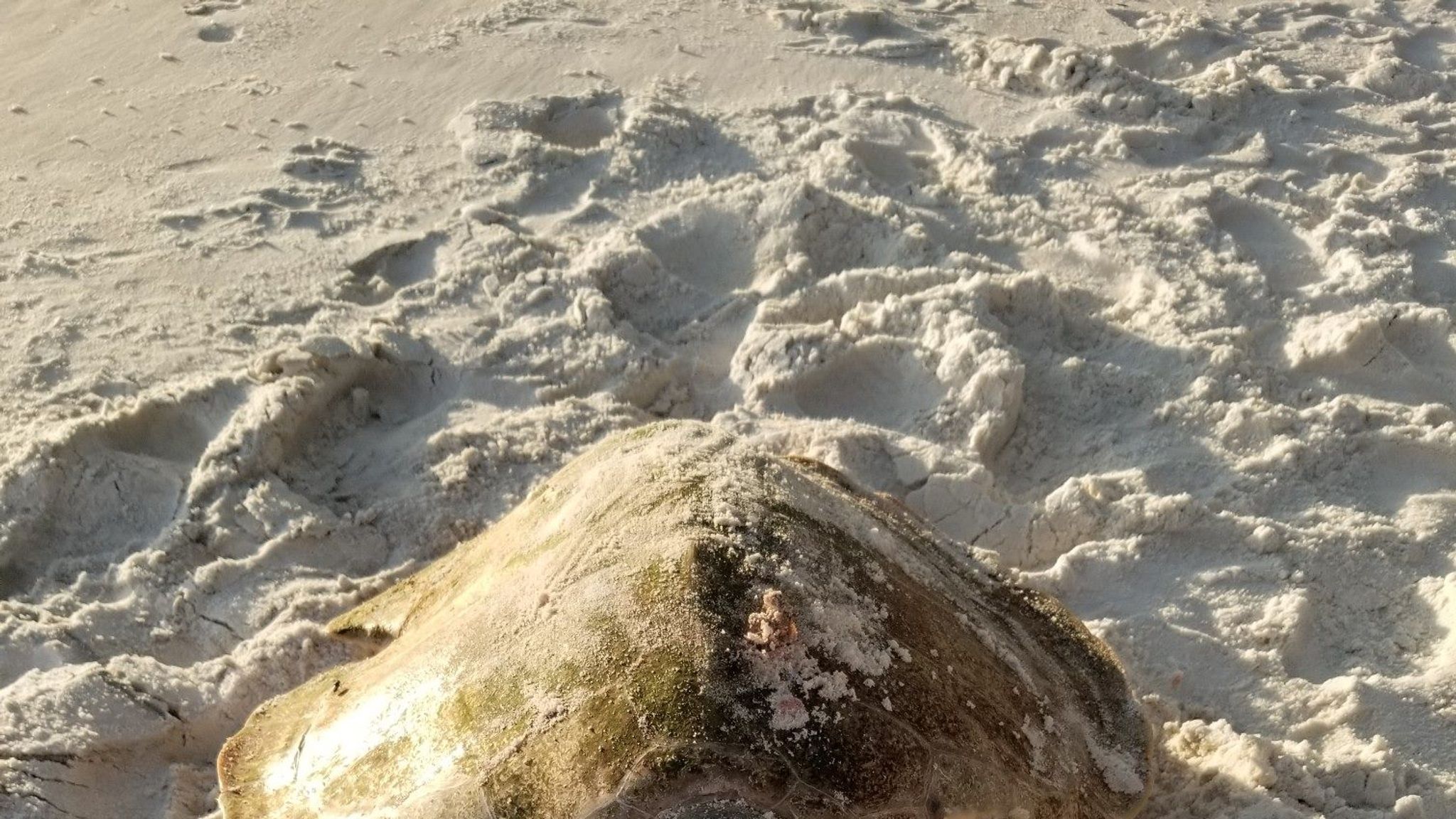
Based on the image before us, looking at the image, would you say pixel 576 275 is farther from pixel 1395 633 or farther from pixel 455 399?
pixel 1395 633

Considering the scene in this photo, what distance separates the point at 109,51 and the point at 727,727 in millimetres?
4248

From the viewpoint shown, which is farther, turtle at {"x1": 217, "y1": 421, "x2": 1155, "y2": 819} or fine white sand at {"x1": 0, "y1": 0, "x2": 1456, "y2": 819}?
fine white sand at {"x1": 0, "y1": 0, "x2": 1456, "y2": 819}

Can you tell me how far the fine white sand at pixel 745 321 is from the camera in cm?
251

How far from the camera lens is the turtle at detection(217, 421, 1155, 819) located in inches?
62.7

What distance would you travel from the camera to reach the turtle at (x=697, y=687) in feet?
5.23

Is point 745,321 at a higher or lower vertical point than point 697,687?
lower

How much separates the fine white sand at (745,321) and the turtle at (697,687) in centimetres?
44

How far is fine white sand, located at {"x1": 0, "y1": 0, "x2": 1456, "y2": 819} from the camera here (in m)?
2.51

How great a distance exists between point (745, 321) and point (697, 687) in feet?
6.24

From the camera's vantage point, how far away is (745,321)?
11.0 ft

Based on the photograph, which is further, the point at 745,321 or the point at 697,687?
the point at 745,321

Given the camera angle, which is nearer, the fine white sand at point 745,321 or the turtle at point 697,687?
the turtle at point 697,687

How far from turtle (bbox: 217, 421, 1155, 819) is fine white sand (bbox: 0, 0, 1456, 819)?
0.44m

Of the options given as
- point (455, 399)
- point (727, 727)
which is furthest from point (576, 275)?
point (727, 727)
